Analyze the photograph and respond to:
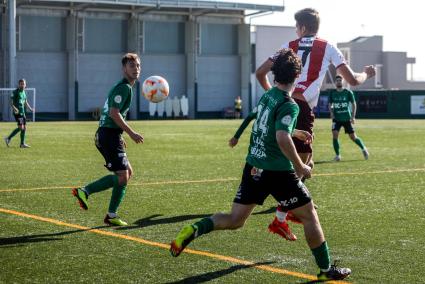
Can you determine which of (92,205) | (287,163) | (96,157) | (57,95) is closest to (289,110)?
(287,163)

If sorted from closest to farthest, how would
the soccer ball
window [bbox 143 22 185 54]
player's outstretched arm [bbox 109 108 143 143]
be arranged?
player's outstretched arm [bbox 109 108 143 143] → the soccer ball → window [bbox 143 22 185 54]

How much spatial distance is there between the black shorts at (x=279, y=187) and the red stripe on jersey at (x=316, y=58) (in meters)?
3.14

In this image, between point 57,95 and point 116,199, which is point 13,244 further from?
point 57,95

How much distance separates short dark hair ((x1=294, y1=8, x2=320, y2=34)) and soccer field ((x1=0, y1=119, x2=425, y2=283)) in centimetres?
234

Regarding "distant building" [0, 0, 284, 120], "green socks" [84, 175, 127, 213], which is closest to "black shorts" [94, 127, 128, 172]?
"green socks" [84, 175, 127, 213]

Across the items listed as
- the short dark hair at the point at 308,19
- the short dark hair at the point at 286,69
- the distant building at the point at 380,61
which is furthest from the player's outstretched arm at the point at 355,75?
the distant building at the point at 380,61

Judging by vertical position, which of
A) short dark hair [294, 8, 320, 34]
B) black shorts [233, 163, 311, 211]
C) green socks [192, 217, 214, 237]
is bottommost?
green socks [192, 217, 214, 237]

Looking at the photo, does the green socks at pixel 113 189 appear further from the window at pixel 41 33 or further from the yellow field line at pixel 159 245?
the window at pixel 41 33

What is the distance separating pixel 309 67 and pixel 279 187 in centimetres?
330

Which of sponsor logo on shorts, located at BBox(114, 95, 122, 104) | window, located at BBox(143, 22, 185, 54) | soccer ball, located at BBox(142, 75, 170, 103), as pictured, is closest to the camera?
sponsor logo on shorts, located at BBox(114, 95, 122, 104)

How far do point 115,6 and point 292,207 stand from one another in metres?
58.8

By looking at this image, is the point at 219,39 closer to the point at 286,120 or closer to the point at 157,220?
the point at 157,220

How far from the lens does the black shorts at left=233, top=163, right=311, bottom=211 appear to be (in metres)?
7.09

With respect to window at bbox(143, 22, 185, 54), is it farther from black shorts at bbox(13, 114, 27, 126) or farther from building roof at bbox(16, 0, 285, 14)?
black shorts at bbox(13, 114, 27, 126)
